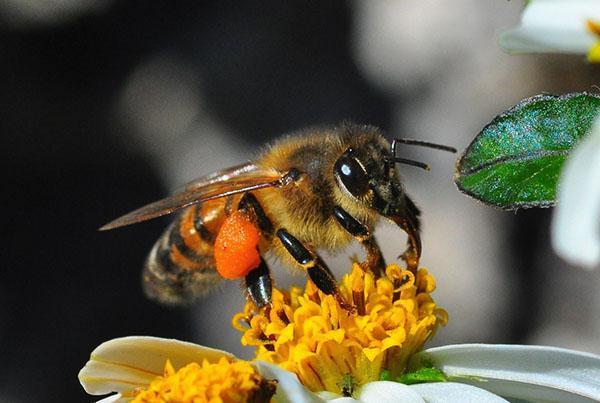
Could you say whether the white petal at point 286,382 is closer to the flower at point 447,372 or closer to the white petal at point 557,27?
the flower at point 447,372

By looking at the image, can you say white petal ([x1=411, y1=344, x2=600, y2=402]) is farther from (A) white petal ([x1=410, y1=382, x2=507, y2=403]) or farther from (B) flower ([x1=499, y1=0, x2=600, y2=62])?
(B) flower ([x1=499, y1=0, x2=600, y2=62])

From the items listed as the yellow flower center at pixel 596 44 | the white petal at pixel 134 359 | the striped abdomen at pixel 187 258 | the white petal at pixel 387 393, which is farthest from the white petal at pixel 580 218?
the striped abdomen at pixel 187 258

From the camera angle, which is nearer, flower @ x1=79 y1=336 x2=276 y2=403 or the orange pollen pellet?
flower @ x1=79 y1=336 x2=276 y2=403

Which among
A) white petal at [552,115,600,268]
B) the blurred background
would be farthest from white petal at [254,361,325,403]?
the blurred background

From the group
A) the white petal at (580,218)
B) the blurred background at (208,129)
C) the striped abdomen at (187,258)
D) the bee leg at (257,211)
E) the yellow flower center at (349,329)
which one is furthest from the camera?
the blurred background at (208,129)

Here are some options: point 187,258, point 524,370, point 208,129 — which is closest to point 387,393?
point 524,370

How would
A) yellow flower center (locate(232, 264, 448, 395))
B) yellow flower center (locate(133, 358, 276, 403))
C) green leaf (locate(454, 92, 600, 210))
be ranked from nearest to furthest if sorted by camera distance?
green leaf (locate(454, 92, 600, 210)) → yellow flower center (locate(133, 358, 276, 403)) → yellow flower center (locate(232, 264, 448, 395))

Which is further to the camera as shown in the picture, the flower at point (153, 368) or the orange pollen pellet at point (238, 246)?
the orange pollen pellet at point (238, 246)

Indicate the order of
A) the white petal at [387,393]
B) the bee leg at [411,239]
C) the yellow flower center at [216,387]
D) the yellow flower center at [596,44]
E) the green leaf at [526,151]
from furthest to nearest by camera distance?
the bee leg at [411,239], the white petal at [387,393], the yellow flower center at [216,387], the green leaf at [526,151], the yellow flower center at [596,44]

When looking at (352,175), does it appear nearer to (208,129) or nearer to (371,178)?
(371,178)
